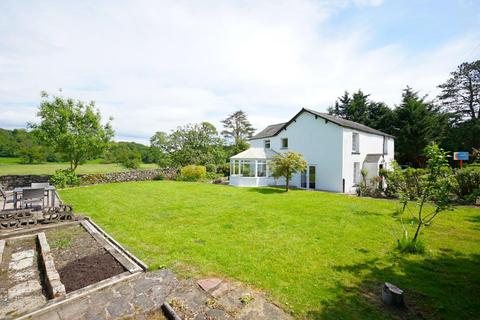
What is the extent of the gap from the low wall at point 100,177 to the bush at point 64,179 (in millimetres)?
837

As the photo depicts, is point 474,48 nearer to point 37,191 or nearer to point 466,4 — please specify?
point 466,4

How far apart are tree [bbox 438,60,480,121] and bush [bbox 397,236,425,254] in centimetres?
4125

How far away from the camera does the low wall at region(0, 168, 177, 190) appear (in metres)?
16.1

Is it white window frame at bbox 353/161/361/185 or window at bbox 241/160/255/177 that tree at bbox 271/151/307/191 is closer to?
window at bbox 241/160/255/177

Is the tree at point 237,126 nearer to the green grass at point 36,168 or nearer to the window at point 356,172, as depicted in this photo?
the green grass at point 36,168

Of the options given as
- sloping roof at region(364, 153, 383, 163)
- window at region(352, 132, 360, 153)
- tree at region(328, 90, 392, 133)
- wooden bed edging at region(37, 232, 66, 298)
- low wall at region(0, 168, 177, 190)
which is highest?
tree at region(328, 90, 392, 133)

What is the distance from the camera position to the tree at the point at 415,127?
28.8m

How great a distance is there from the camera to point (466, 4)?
259 inches

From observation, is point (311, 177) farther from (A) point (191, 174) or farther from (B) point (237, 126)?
(B) point (237, 126)

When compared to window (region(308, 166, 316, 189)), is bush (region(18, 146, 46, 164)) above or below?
above

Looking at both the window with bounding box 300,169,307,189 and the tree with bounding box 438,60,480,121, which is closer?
the window with bounding box 300,169,307,189

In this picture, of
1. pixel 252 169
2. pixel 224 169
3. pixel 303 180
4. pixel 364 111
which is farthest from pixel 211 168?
pixel 364 111

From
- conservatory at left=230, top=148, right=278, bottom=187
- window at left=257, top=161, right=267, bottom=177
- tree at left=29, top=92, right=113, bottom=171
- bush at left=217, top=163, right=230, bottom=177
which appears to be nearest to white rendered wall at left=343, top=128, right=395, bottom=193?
conservatory at left=230, top=148, right=278, bottom=187

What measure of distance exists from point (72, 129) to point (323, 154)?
22526mm
